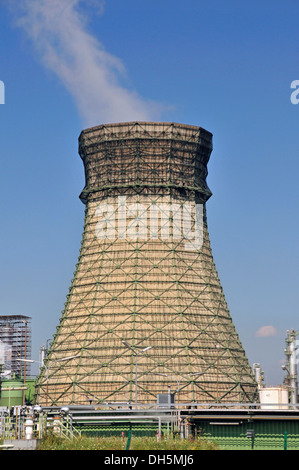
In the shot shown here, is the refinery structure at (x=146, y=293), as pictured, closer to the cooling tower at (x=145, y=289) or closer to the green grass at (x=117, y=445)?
the cooling tower at (x=145, y=289)

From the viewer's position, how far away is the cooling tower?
113 meters

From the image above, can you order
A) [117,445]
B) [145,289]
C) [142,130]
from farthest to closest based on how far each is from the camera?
[142,130]
[145,289]
[117,445]

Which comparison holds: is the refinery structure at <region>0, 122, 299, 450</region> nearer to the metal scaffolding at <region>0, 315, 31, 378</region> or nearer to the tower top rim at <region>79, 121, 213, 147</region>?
the tower top rim at <region>79, 121, 213, 147</region>

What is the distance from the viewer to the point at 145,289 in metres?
117

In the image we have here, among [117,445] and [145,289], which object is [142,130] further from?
[117,445]

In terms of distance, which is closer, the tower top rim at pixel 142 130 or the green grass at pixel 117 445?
the green grass at pixel 117 445

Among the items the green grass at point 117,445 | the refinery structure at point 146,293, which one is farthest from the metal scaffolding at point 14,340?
the green grass at point 117,445

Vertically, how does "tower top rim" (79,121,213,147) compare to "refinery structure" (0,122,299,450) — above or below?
above

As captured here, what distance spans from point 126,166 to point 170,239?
1239 cm

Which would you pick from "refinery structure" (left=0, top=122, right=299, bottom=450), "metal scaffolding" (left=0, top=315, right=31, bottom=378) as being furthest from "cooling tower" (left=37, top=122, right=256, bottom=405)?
"metal scaffolding" (left=0, top=315, right=31, bottom=378)

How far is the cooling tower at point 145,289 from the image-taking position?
112562 millimetres

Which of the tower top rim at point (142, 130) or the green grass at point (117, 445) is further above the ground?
the tower top rim at point (142, 130)

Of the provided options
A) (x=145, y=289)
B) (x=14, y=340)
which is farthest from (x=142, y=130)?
(x=14, y=340)

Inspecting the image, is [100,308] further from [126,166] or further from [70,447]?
[70,447]
